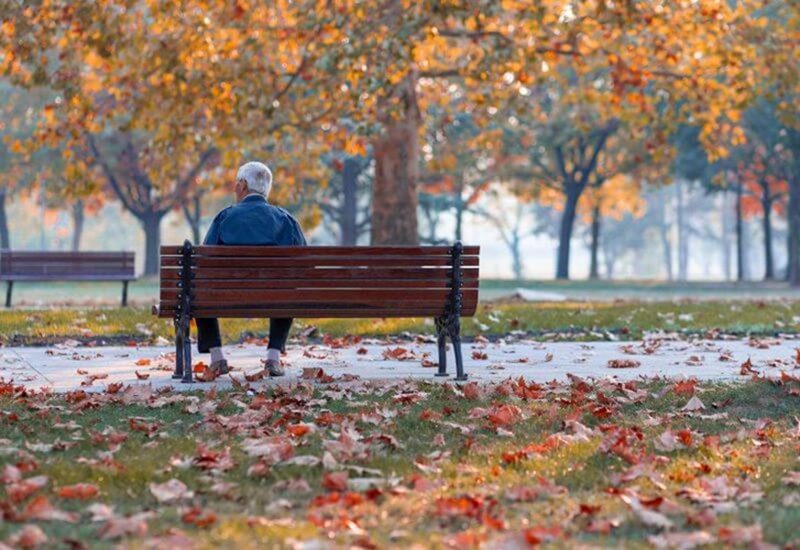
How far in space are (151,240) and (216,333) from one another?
39765 millimetres

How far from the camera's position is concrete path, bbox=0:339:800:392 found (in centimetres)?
997

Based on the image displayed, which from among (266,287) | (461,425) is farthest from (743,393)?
(266,287)

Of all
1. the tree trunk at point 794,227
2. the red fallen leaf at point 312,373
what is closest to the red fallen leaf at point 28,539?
the red fallen leaf at point 312,373

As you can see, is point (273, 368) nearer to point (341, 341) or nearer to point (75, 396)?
point (75, 396)

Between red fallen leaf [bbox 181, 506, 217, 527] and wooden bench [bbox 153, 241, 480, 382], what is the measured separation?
4230 mm

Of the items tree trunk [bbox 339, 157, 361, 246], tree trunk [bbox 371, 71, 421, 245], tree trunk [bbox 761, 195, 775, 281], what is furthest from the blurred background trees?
tree trunk [bbox 761, 195, 775, 281]

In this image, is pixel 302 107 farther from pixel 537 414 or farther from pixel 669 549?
pixel 669 549

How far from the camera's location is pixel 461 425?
7547mm

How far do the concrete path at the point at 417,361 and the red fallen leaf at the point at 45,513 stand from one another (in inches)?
145

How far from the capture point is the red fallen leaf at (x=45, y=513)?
5199 millimetres

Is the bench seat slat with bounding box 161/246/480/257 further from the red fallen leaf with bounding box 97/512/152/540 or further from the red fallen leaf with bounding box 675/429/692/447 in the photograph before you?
the red fallen leaf with bounding box 97/512/152/540

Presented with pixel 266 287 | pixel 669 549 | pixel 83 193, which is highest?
pixel 83 193

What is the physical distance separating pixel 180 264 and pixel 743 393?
381 cm

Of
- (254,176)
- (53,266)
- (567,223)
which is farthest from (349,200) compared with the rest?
(254,176)
